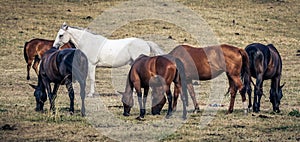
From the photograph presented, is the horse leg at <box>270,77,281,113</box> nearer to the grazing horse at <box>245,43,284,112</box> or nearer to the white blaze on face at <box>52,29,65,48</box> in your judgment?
the grazing horse at <box>245,43,284,112</box>

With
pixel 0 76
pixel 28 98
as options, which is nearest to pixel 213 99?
pixel 28 98

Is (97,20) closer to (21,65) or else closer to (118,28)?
(118,28)

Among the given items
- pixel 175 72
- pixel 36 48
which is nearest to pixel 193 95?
pixel 175 72

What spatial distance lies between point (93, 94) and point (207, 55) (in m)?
5.78

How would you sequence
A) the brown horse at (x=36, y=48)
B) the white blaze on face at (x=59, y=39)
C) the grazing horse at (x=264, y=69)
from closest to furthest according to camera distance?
the grazing horse at (x=264, y=69)
the white blaze on face at (x=59, y=39)
the brown horse at (x=36, y=48)

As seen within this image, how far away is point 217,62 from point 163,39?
20.5 metres

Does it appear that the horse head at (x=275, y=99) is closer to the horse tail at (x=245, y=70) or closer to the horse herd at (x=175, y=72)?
the horse herd at (x=175, y=72)

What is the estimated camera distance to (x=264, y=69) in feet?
51.8

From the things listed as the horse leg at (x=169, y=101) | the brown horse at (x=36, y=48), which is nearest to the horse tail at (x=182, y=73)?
the horse leg at (x=169, y=101)

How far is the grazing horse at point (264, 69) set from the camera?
15.7 meters

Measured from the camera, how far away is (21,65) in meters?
28.9

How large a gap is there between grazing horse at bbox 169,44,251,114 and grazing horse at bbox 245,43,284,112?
1.34 ft

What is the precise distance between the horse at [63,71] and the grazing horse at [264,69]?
4014 millimetres

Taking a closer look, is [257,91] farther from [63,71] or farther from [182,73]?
[63,71]
